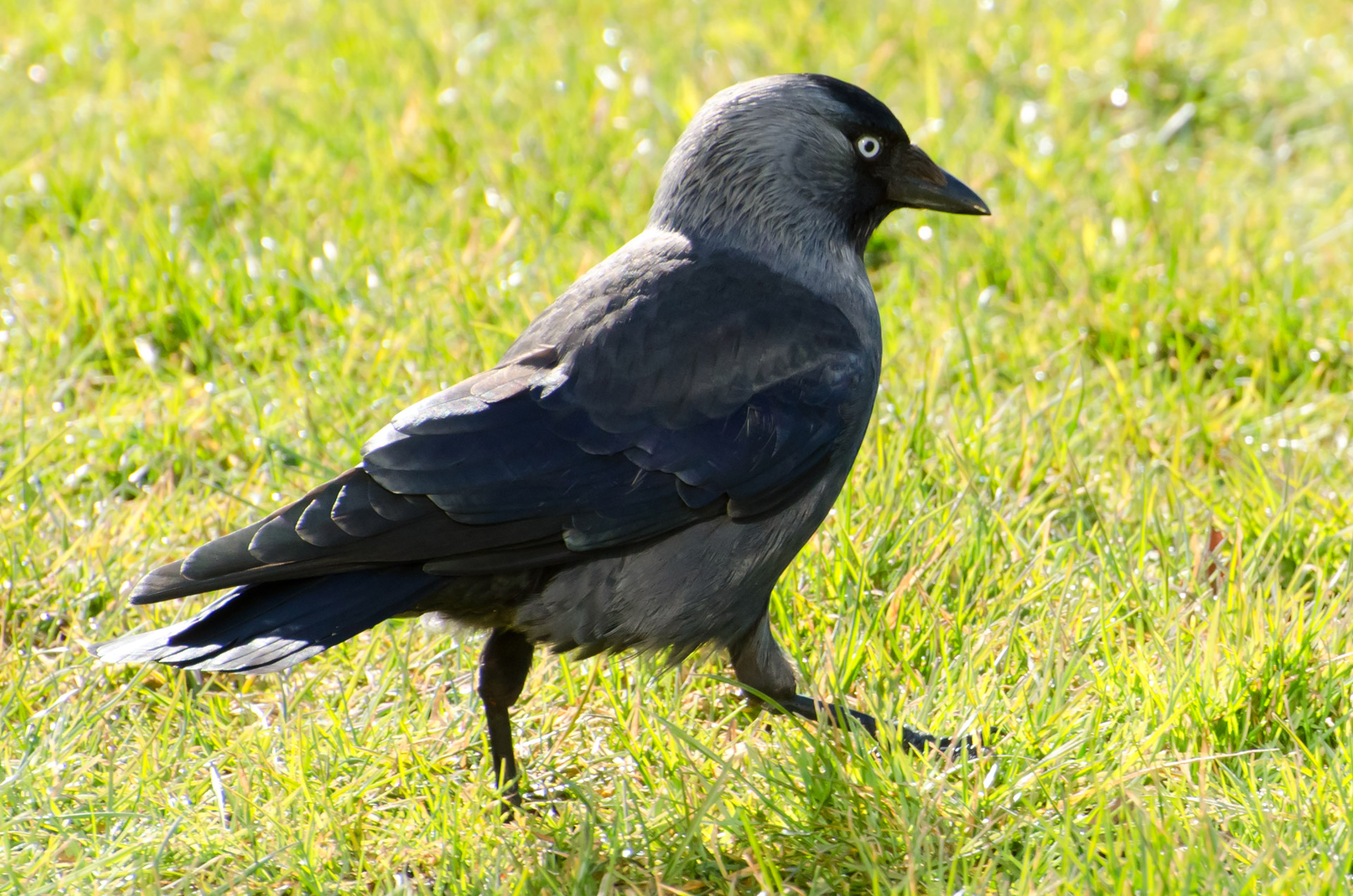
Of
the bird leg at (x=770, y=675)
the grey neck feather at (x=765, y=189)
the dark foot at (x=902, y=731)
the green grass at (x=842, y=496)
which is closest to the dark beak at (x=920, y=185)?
the grey neck feather at (x=765, y=189)

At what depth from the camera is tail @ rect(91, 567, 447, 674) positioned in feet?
8.35

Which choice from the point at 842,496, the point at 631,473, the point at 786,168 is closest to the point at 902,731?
the point at 631,473

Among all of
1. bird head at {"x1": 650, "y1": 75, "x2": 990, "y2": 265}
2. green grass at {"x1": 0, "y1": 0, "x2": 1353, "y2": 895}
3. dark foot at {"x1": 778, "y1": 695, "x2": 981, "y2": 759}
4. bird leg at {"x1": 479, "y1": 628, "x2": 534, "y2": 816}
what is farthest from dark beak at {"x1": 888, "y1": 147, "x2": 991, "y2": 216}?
bird leg at {"x1": 479, "y1": 628, "x2": 534, "y2": 816}

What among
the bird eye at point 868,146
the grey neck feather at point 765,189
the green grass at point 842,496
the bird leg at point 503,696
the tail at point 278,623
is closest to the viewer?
the tail at point 278,623

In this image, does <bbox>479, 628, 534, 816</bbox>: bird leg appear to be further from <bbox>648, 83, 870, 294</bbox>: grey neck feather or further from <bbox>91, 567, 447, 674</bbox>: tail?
<bbox>648, 83, 870, 294</bbox>: grey neck feather

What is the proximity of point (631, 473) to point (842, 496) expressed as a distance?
94 centimetres

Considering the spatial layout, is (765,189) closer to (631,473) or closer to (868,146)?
(868,146)

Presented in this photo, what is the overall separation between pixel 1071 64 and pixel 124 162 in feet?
12.6

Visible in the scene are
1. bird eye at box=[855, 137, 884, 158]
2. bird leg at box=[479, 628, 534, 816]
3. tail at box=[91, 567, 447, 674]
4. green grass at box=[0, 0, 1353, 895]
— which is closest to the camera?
tail at box=[91, 567, 447, 674]

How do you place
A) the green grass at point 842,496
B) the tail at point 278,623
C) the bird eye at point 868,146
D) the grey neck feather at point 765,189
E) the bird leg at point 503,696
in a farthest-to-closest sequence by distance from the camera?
the bird eye at point 868,146 < the grey neck feather at point 765,189 < the bird leg at point 503,696 < the green grass at point 842,496 < the tail at point 278,623

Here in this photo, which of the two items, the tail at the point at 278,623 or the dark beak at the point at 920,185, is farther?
the dark beak at the point at 920,185

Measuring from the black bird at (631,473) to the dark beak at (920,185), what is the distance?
0.69 feet

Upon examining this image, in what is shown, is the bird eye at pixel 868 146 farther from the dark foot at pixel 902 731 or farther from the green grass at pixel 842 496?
the dark foot at pixel 902 731

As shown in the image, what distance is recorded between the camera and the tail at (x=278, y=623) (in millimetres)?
2545
